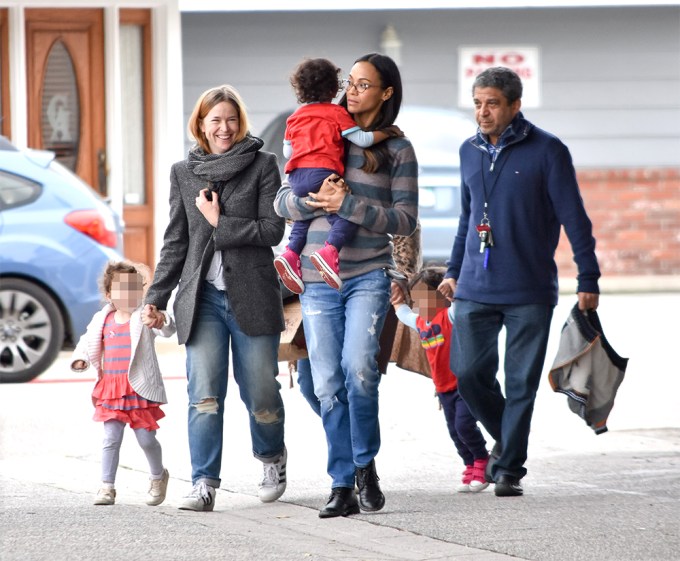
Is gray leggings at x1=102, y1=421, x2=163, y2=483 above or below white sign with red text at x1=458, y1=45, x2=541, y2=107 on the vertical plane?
below

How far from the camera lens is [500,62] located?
809 inches

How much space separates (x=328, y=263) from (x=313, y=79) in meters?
0.78

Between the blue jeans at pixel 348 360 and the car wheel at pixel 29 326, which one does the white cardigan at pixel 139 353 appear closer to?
the blue jeans at pixel 348 360

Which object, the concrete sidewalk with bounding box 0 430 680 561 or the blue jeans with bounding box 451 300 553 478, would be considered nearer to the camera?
the concrete sidewalk with bounding box 0 430 680 561

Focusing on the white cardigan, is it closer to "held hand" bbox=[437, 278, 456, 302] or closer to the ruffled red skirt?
the ruffled red skirt

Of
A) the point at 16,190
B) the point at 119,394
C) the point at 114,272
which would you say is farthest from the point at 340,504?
the point at 16,190

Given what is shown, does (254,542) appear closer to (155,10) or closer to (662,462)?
(662,462)

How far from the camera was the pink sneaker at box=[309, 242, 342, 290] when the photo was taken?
612 cm

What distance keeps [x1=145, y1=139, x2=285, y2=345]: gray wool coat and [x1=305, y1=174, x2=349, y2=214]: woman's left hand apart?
0.34 meters

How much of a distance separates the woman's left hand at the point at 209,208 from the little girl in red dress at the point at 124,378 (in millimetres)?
496

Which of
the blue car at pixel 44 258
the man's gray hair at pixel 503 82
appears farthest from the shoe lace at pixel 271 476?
the blue car at pixel 44 258

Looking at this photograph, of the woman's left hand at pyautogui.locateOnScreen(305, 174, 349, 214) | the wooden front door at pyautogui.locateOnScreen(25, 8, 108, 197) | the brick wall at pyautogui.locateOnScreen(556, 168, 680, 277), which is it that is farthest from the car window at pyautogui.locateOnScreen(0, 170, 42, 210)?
the brick wall at pyautogui.locateOnScreen(556, 168, 680, 277)

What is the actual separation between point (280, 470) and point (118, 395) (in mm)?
785

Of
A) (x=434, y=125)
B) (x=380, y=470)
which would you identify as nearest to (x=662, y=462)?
(x=380, y=470)
